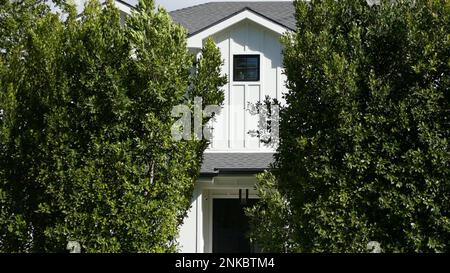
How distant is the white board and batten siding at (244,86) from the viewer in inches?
642

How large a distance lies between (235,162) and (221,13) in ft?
18.5

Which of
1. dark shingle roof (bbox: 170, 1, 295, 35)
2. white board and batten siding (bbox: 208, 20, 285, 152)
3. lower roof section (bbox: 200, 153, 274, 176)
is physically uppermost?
dark shingle roof (bbox: 170, 1, 295, 35)

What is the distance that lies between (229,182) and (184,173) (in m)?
5.61

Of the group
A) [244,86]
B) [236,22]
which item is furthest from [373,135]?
[236,22]

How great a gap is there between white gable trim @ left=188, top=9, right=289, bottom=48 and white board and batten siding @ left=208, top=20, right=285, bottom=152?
25 cm

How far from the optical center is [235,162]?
50.0ft

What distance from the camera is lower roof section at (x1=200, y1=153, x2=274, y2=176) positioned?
47.8 ft

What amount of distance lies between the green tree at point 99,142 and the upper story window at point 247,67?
248 inches

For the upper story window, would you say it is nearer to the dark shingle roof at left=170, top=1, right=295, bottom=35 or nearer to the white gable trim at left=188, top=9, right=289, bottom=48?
the white gable trim at left=188, top=9, right=289, bottom=48

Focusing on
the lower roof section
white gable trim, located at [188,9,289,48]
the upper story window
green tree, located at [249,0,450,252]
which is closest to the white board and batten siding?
the upper story window

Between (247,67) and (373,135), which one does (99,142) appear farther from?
(247,67)

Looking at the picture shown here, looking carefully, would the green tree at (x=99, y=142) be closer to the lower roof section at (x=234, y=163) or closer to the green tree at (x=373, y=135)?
the green tree at (x=373, y=135)

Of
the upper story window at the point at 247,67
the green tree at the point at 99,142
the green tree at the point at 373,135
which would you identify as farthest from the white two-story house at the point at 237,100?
the green tree at the point at 373,135
